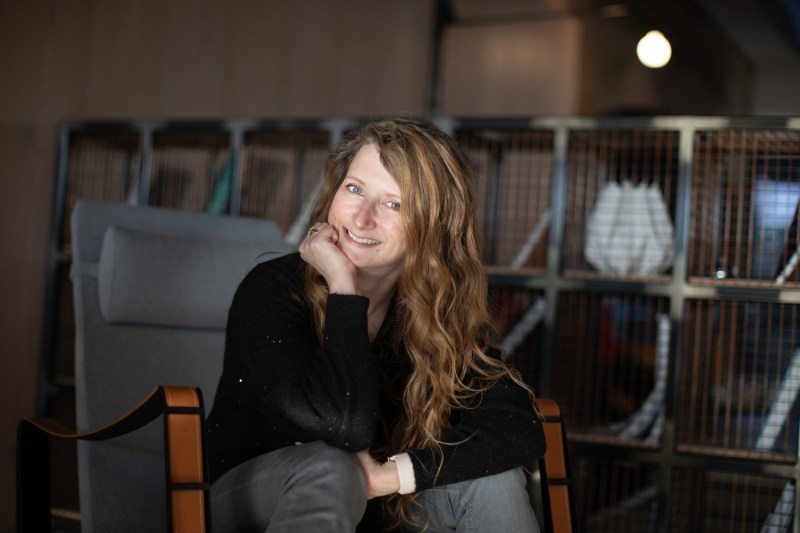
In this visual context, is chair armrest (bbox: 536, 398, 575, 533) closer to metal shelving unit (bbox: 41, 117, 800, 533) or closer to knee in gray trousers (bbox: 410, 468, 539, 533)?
knee in gray trousers (bbox: 410, 468, 539, 533)

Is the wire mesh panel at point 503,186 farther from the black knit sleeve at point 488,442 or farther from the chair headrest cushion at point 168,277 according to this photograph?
the black knit sleeve at point 488,442

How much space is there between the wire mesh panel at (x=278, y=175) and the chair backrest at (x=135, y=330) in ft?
2.75

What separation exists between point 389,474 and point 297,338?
260 mm

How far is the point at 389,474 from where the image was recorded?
56.7 inches

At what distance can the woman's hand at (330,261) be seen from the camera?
149 cm

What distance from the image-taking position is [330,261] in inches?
59.4

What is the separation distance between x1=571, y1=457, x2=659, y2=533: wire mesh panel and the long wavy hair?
0.97 metres

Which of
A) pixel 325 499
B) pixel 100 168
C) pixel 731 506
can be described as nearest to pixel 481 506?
pixel 325 499

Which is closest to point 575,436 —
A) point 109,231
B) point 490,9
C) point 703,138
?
point 703,138

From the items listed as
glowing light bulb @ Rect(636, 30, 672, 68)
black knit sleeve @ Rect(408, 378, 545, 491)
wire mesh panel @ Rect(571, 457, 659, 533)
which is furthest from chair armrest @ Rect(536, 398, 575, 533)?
glowing light bulb @ Rect(636, 30, 672, 68)

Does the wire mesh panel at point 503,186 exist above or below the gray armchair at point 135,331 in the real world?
above

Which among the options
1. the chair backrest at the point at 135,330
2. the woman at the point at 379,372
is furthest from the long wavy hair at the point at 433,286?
the chair backrest at the point at 135,330

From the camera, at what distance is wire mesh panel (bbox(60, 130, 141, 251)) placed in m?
3.08

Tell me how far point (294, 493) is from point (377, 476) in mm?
165
